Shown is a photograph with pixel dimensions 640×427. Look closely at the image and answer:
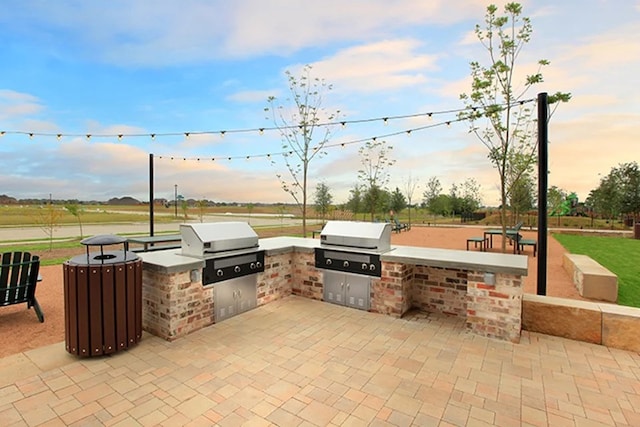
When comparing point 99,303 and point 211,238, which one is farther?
point 211,238

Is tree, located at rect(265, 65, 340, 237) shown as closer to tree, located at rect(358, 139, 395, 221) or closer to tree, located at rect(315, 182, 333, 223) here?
tree, located at rect(358, 139, 395, 221)

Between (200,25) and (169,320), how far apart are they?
5463mm

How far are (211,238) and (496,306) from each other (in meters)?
3.17

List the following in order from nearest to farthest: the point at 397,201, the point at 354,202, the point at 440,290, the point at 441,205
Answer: the point at 440,290, the point at 354,202, the point at 397,201, the point at 441,205

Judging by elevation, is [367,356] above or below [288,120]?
below

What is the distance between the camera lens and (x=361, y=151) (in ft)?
55.2

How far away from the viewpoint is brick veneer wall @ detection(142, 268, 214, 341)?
10.4ft

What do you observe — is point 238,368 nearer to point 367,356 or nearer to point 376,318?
point 367,356

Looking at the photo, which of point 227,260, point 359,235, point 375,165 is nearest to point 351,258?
point 359,235

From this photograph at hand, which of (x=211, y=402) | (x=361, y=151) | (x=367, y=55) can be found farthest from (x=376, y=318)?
(x=361, y=151)

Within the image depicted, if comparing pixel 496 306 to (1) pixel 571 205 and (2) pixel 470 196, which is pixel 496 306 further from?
(1) pixel 571 205

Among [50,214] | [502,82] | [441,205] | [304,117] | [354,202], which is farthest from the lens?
[441,205]

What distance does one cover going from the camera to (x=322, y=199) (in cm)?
2209

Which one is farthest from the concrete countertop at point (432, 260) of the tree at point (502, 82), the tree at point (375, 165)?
the tree at point (375, 165)
